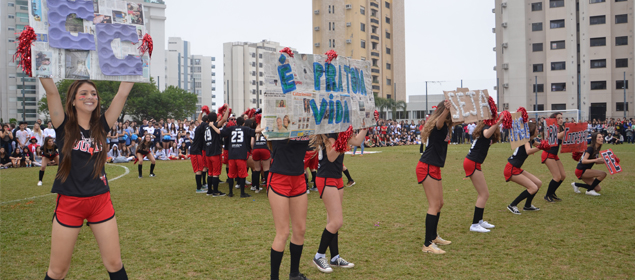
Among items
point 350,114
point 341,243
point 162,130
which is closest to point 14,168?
point 162,130

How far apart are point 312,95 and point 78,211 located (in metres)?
2.26

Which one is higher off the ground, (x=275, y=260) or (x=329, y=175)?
(x=329, y=175)

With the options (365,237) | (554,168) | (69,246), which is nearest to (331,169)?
(365,237)

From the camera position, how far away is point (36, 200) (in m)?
10.6

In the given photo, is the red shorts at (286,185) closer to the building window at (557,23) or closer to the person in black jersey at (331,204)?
the person in black jersey at (331,204)

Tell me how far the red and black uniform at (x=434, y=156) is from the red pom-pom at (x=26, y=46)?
472 cm

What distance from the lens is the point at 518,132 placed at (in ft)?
25.3

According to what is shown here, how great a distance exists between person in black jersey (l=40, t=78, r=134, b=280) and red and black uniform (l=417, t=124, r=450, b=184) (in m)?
4.07

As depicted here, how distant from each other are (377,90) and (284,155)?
226ft

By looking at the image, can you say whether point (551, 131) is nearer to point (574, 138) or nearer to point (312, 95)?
point (574, 138)

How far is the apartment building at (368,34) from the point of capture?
234 ft

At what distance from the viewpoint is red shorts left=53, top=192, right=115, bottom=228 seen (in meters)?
3.39

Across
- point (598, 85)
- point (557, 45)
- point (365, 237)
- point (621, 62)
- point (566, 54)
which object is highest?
point (557, 45)

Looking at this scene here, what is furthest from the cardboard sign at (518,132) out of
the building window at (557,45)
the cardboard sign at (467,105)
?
the building window at (557,45)
